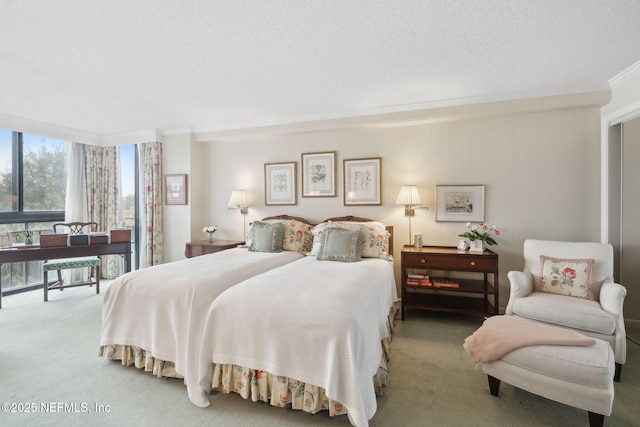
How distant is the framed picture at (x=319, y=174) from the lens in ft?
14.1

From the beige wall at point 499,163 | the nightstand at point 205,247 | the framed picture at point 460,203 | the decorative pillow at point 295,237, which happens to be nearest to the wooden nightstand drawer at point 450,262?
the beige wall at point 499,163

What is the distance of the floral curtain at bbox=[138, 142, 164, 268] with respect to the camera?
4938mm

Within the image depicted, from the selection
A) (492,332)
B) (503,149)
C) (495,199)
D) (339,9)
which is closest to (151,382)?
(492,332)

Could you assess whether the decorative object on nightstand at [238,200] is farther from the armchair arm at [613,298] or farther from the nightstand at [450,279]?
the armchair arm at [613,298]

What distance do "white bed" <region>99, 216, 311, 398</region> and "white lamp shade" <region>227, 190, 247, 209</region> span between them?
6.62 feet

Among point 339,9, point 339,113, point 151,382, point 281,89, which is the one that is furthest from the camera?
point 339,113

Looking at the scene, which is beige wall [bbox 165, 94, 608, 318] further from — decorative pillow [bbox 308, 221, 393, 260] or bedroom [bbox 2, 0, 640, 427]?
decorative pillow [bbox 308, 221, 393, 260]

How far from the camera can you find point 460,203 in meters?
3.73

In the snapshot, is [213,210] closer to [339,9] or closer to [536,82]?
[339,9]

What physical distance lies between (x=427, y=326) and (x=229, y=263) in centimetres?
227

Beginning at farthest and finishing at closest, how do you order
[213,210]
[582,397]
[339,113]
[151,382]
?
1. [213,210]
2. [339,113]
3. [151,382]
4. [582,397]

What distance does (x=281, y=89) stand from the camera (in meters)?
3.27

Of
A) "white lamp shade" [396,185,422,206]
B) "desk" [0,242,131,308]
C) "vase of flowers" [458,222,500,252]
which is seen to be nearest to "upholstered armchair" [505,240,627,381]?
"vase of flowers" [458,222,500,252]

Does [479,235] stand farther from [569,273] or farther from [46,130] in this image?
[46,130]
